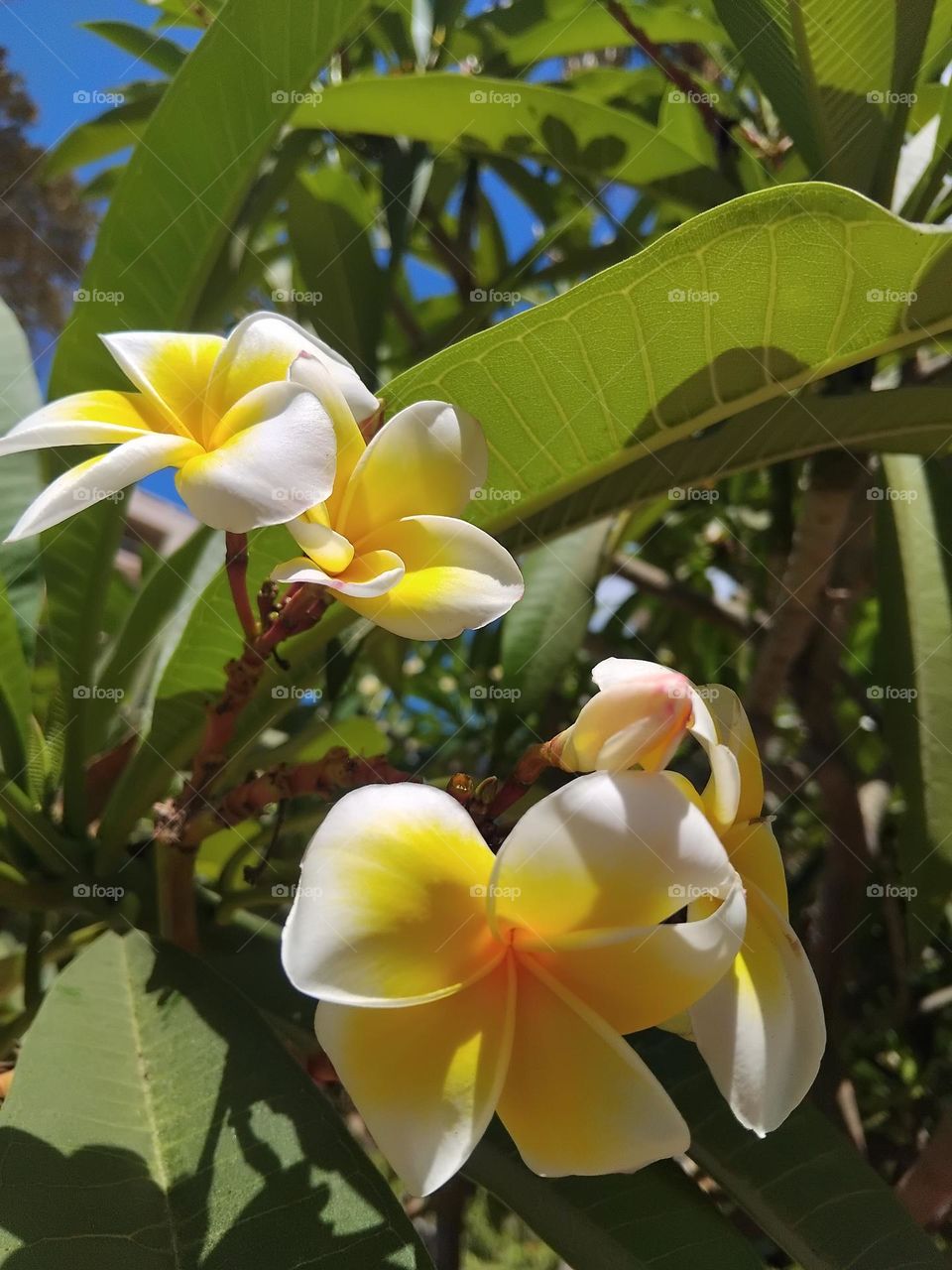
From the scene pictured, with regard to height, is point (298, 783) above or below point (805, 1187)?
above

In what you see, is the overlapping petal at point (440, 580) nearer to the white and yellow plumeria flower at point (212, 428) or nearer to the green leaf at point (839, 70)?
the white and yellow plumeria flower at point (212, 428)

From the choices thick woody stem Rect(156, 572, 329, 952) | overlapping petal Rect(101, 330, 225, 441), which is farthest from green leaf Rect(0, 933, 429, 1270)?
overlapping petal Rect(101, 330, 225, 441)

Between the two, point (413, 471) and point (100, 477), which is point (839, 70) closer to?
point (413, 471)

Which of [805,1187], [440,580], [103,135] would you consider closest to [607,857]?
[440,580]

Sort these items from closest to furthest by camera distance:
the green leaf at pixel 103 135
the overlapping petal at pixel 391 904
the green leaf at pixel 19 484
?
the overlapping petal at pixel 391 904, the green leaf at pixel 19 484, the green leaf at pixel 103 135

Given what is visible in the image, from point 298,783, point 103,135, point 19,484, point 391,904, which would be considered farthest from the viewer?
point 103,135

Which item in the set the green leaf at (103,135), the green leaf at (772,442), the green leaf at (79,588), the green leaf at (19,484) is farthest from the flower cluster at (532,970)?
the green leaf at (103,135)

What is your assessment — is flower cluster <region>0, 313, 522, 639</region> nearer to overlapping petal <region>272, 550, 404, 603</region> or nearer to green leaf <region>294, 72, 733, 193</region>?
overlapping petal <region>272, 550, 404, 603</region>
